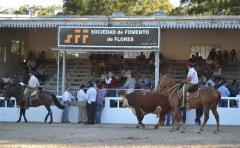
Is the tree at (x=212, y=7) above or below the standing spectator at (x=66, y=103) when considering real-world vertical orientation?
above

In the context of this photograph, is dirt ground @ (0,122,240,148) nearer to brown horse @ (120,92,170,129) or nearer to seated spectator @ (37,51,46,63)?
brown horse @ (120,92,170,129)

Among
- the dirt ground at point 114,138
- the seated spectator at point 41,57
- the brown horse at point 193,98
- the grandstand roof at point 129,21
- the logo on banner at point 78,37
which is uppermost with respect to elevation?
the grandstand roof at point 129,21

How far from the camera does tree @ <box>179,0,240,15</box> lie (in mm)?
44684

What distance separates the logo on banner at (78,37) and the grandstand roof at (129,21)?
703mm

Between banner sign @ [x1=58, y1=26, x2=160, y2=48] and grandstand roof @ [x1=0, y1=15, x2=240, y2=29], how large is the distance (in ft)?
2.43

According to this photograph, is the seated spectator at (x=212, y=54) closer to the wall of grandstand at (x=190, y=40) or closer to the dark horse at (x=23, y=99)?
the wall of grandstand at (x=190, y=40)

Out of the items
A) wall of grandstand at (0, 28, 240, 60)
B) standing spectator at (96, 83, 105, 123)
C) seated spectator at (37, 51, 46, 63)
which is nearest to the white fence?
standing spectator at (96, 83, 105, 123)

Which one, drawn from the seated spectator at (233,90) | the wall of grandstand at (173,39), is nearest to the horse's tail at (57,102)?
the seated spectator at (233,90)

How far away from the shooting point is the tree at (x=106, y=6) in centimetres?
5266

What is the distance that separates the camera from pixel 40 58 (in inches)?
1452

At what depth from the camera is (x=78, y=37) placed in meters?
27.0

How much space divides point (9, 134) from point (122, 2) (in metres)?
36.9

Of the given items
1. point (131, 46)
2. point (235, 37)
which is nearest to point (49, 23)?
point (131, 46)

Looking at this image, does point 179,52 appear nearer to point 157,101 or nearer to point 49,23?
point 49,23
